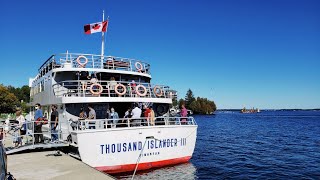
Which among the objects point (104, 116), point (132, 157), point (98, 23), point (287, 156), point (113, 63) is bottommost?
point (287, 156)

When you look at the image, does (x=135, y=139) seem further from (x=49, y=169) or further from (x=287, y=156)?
(x=287, y=156)

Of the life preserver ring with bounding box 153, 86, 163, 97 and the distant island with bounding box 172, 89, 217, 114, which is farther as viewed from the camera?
the distant island with bounding box 172, 89, 217, 114

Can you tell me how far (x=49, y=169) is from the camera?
10578 mm

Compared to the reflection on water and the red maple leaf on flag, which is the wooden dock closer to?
the reflection on water

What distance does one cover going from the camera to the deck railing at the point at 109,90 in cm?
1531

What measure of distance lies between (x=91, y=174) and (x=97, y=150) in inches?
138

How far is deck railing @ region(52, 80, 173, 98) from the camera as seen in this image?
1531 centimetres

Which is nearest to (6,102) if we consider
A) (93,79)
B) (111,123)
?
(93,79)

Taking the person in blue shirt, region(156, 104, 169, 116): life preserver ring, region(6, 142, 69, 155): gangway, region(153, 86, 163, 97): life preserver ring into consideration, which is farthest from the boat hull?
the person in blue shirt

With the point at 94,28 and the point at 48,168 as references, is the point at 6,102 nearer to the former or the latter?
the point at 94,28

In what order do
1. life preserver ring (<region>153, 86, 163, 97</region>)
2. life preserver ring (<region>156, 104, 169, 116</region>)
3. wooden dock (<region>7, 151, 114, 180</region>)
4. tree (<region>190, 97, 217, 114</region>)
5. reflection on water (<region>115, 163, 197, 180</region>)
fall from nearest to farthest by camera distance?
wooden dock (<region>7, 151, 114, 180</region>), reflection on water (<region>115, 163, 197, 180</region>), life preserver ring (<region>153, 86, 163, 97</region>), life preserver ring (<region>156, 104, 169, 116</region>), tree (<region>190, 97, 217, 114</region>)

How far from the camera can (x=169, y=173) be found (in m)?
15.1

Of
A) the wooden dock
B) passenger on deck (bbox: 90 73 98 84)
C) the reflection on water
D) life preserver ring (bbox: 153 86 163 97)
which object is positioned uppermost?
passenger on deck (bbox: 90 73 98 84)

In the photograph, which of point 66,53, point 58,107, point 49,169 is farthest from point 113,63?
point 49,169
